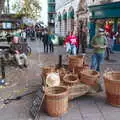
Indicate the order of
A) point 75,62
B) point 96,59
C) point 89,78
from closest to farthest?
point 89,78
point 75,62
point 96,59

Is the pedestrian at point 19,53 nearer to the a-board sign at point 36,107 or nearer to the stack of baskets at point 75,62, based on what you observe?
the stack of baskets at point 75,62

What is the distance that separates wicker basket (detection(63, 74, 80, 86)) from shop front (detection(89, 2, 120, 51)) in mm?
11707

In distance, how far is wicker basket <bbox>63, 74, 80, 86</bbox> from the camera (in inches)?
309

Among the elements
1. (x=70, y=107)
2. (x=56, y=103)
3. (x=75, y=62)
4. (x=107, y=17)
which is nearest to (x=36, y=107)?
(x=56, y=103)

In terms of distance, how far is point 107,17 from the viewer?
20750 millimetres

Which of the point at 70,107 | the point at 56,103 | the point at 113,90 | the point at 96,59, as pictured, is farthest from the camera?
the point at 96,59

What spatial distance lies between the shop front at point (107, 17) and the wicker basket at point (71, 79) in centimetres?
1171

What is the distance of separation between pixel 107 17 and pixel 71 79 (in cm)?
1332

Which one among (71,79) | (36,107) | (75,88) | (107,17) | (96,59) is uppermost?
(107,17)

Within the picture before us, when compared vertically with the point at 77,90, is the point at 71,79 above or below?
above

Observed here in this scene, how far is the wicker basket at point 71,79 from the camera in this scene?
786 centimetres

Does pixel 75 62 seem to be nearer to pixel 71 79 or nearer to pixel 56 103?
pixel 71 79

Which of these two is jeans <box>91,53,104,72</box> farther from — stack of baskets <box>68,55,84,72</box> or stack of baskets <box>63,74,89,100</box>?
stack of baskets <box>63,74,89,100</box>

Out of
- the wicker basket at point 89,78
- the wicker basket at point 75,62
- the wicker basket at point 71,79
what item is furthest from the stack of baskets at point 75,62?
the wicker basket at point 89,78
